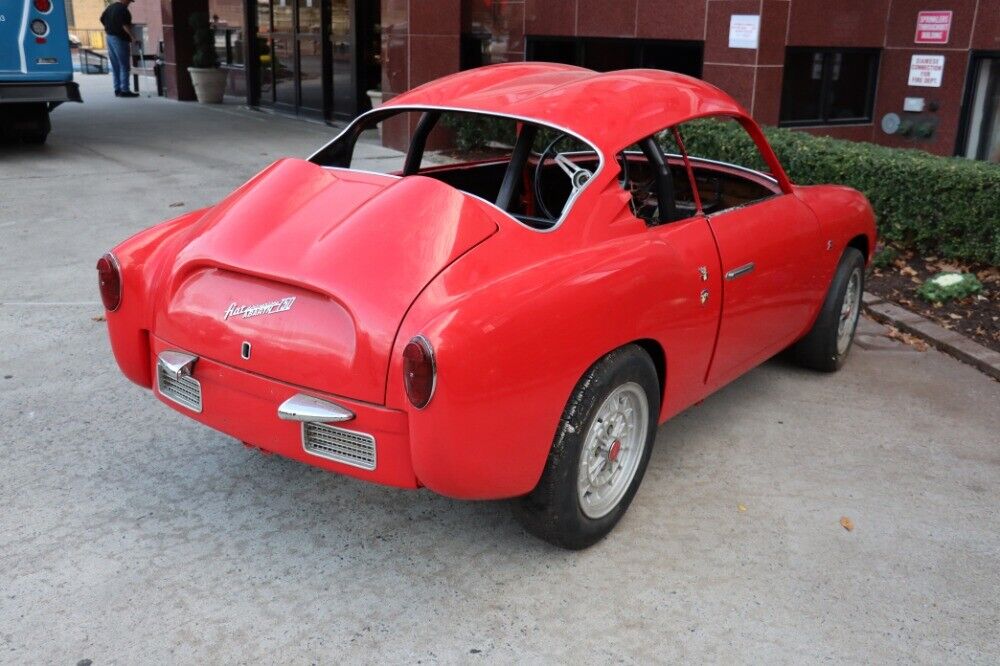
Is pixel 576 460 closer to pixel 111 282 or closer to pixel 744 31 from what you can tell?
pixel 111 282

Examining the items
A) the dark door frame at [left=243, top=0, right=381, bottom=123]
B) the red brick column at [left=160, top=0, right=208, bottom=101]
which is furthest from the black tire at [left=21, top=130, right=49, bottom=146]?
the red brick column at [left=160, top=0, right=208, bottom=101]

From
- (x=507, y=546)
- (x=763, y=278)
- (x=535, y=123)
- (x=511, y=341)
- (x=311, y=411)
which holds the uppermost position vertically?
(x=535, y=123)

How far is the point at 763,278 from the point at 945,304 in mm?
2907

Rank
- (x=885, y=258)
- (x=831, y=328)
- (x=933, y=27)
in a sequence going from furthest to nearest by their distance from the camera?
(x=933, y=27) < (x=885, y=258) < (x=831, y=328)

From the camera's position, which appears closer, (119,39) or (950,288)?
(950,288)

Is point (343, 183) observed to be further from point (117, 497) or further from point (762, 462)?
point (762, 462)

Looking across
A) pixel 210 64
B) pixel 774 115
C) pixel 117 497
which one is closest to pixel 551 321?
pixel 117 497

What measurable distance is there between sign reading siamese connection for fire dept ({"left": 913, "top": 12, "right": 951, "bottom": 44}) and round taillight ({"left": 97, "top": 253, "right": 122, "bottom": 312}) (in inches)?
391

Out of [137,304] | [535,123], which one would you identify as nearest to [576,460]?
[535,123]

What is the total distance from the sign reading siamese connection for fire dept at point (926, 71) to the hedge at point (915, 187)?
3551 millimetres

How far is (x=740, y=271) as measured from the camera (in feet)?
14.1

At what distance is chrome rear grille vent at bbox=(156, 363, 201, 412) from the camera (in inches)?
140

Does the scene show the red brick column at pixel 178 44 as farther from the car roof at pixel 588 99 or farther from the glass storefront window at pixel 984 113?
the car roof at pixel 588 99

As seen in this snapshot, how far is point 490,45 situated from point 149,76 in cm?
1729
